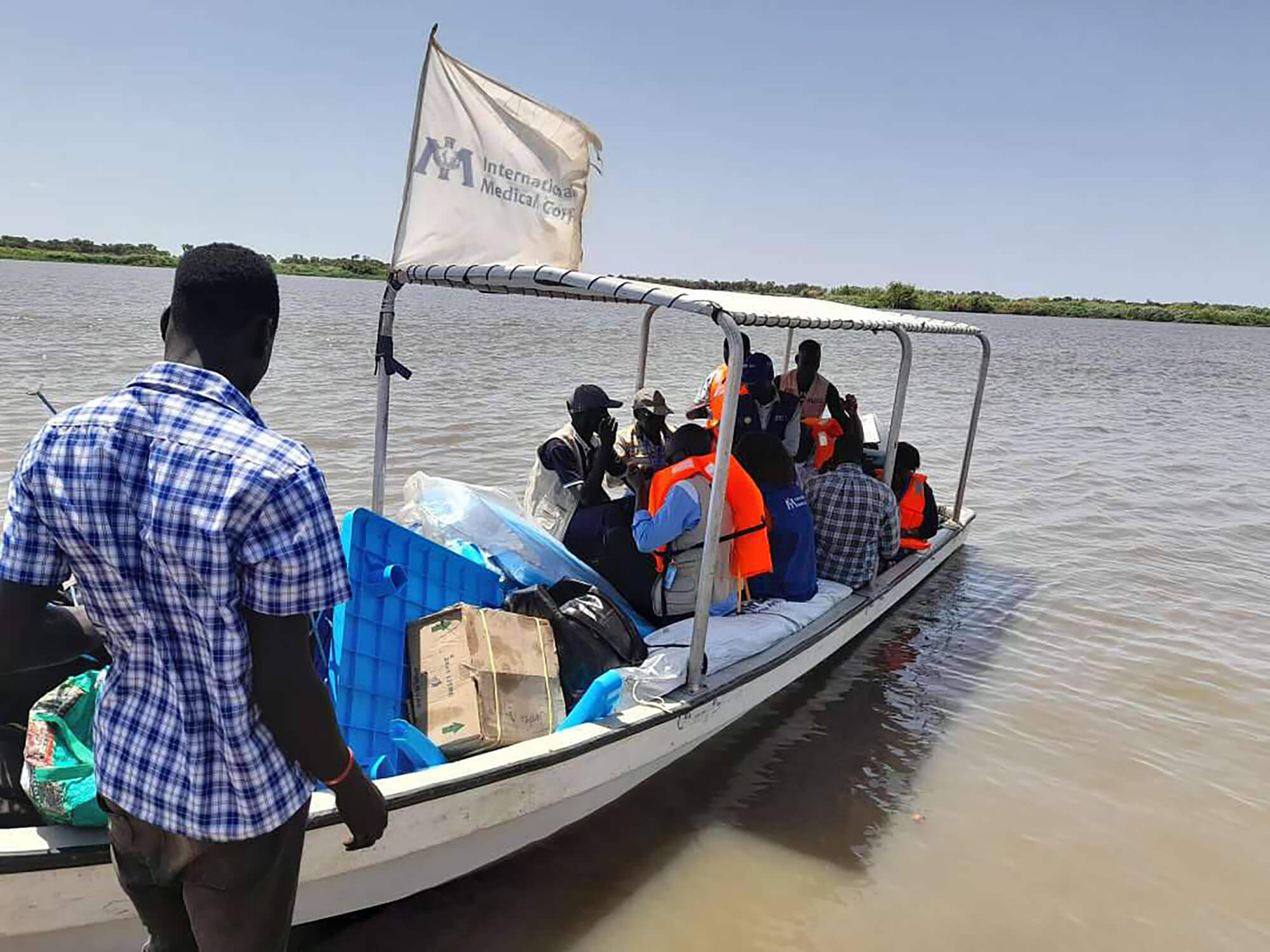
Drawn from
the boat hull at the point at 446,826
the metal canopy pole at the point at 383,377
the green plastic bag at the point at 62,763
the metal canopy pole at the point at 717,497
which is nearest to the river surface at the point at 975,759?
the boat hull at the point at 446,826

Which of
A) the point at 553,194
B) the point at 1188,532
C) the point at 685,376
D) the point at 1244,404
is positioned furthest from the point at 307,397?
the point at 1244,404

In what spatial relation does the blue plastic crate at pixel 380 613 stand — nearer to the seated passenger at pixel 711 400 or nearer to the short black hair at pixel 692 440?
the short black hair at pixel 692 440

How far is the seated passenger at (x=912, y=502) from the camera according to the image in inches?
261

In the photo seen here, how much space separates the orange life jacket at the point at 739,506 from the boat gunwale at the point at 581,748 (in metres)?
0.49

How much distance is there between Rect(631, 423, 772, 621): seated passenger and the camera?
408cm

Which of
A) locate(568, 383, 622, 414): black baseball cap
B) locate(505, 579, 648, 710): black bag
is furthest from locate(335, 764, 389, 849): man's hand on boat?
locate(568, 383, 622, 414): black baseball cap

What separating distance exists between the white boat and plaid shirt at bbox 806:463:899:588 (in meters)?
0.54

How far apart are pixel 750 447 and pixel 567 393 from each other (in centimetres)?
1220

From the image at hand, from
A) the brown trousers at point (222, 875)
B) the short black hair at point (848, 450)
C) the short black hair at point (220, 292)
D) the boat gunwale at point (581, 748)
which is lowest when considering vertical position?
the boat gunwale at point (581, 748)

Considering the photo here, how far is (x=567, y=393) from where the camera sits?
16594 mm

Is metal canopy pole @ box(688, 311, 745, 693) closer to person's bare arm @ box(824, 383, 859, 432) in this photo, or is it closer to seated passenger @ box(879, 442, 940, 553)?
seated passenger @ box(879, 442, 940, 553)

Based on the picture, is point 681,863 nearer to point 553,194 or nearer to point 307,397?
point 553,194

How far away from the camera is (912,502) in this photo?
6.71 metres

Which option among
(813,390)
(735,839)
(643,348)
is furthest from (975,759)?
(643,348)
